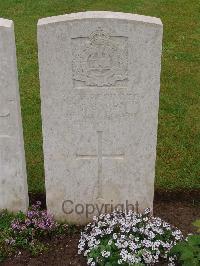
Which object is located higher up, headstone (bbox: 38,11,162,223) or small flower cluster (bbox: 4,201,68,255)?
headstone (bbox: 38,11,162,223)

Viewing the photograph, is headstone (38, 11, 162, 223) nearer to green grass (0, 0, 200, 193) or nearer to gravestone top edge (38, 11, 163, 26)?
gravestone top edge (38, 11, 163, 26)

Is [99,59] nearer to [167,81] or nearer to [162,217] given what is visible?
[162,217]

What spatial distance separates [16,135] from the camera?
14.8ft

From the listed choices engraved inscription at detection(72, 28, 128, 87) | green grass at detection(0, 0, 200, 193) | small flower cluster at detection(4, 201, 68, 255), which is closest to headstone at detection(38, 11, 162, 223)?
engraved inscription at detection(72, 28, 128, 87)

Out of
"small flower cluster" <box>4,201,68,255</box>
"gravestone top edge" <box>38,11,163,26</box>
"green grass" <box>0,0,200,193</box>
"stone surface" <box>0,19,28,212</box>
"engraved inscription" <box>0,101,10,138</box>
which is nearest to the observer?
"gravestone top edge" <box>38,11,163,26</box>

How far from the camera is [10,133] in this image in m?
4.49

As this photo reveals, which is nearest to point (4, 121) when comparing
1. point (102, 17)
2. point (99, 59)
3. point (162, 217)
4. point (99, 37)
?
point (99, 59)

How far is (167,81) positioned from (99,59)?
3.69 meters

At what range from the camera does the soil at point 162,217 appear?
14.7 ft

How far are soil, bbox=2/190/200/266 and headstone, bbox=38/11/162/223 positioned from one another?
278 millimetres

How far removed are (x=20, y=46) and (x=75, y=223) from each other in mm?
4672

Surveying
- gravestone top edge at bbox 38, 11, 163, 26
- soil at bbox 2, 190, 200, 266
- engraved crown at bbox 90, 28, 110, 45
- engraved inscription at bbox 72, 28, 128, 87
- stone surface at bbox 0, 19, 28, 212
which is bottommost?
soil at bbox 2, 190, 200, 266

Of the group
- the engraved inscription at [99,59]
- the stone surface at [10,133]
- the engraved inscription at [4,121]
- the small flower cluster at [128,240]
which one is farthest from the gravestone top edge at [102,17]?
the small flower cluster at [128,240]

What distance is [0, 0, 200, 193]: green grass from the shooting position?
5793 mm
